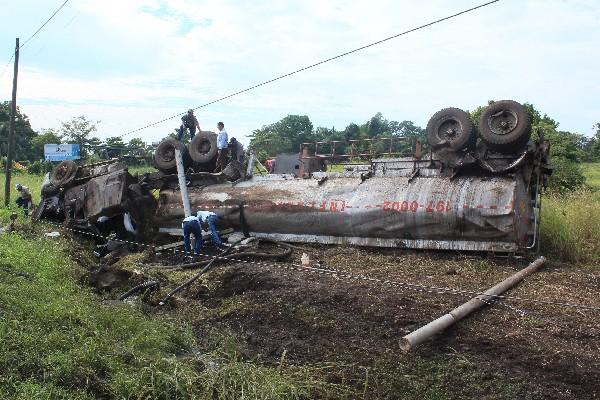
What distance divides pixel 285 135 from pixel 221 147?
43318mm

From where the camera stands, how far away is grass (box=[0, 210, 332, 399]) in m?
4.50

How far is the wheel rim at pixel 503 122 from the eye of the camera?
10.0 m

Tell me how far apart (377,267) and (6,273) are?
Answer: 214 inches

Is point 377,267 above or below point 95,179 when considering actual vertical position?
below

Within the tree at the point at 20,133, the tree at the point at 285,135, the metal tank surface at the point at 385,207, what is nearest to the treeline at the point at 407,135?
A: the tree at the point at 285,135

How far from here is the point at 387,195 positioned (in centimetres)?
1072

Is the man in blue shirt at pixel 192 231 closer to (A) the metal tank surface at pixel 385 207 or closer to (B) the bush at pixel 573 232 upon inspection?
(A) the metal tank surface at pixel 385 207

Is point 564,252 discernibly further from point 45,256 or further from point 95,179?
point 95,179

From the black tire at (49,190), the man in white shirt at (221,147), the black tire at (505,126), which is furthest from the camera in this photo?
the black tire at (49,190)

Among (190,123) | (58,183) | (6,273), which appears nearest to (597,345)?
(6,273)

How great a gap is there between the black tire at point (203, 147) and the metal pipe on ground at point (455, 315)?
8.03m

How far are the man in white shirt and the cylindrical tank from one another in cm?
76

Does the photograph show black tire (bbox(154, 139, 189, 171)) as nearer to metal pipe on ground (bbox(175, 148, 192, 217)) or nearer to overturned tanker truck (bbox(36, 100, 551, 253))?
overturned tanker truck (bbox(36, 100, 551, 253))

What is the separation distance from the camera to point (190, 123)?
1500 cm
